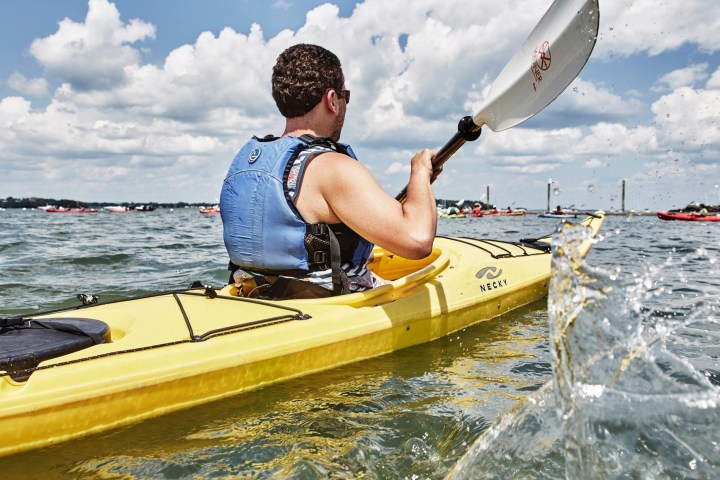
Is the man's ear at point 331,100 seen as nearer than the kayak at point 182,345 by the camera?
No

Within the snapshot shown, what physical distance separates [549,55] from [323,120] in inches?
57.7

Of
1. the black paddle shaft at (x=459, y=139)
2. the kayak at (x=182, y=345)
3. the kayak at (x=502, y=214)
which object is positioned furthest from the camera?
the kayak at (x=502, y=214)

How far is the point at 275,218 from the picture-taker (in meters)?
2.86

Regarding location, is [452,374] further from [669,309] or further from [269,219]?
[669,309]

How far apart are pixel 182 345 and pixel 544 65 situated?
2.65 metres

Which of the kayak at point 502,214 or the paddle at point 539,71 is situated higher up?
the paddle at point 539,71

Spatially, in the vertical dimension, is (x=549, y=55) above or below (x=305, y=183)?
above

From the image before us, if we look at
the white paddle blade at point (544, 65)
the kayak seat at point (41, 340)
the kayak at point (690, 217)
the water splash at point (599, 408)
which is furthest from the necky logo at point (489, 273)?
the kayak at point (690, 217)

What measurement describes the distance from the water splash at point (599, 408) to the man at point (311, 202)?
102 cm

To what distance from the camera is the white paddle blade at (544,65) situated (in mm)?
3154

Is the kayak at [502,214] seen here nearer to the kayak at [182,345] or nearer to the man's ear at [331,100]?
the kayak at [182,345]

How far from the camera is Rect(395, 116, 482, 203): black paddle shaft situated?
→ 352 centimetres

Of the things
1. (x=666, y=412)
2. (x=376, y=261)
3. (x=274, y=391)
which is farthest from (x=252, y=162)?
(x=666, y=412)

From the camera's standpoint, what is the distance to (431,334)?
140 inches
